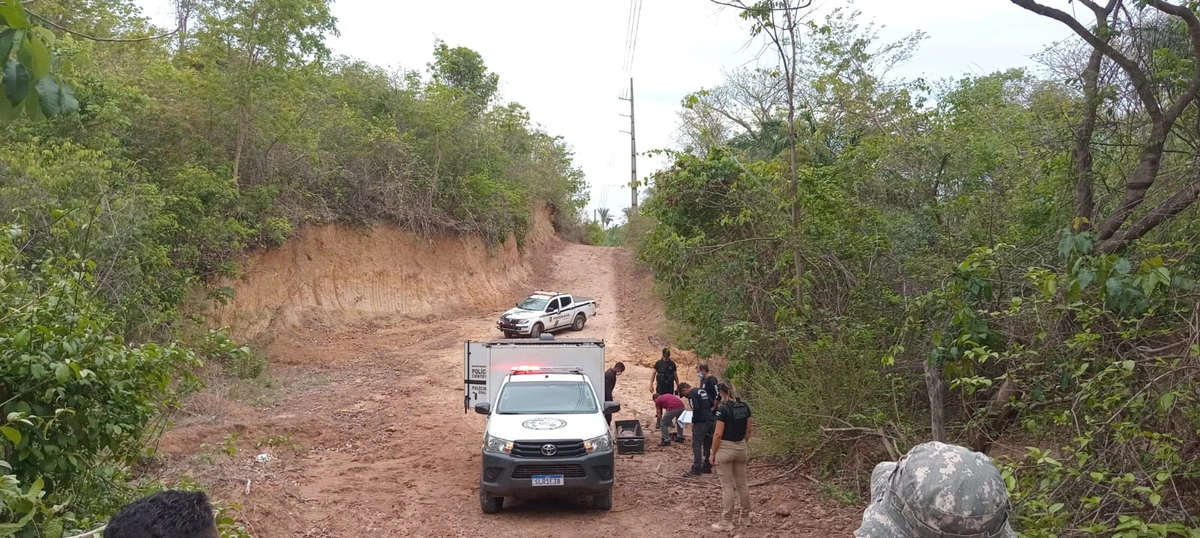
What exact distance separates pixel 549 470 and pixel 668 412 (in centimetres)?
454

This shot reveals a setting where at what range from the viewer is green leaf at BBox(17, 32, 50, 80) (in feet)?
10.1

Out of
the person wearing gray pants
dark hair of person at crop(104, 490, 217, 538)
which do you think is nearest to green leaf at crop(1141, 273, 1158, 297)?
dark hair of person at crop(104, 490, 217, 538)

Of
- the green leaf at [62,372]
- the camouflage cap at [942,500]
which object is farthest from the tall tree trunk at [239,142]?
the camouflage cap at [942,500]

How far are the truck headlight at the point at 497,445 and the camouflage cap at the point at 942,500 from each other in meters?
7.38

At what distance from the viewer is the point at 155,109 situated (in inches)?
776

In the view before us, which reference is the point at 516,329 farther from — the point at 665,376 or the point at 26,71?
the point at 26,71

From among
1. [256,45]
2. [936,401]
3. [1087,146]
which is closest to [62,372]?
[936,401]

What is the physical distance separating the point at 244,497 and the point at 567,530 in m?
3.82

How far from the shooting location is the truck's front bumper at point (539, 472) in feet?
32.8

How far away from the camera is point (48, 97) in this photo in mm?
3312

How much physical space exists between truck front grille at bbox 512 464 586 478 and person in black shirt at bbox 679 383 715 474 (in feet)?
8.03

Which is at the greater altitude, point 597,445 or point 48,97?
point 48,97

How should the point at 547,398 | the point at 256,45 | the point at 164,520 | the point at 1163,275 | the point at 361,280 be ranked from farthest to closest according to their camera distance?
the point at 361,280 → the point at 256,45 → the point at 547,398 → the point at 1163,275 → the point at 164,520

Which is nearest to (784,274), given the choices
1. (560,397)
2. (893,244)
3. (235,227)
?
(893,244)
